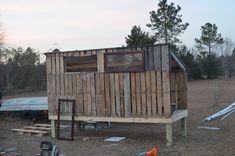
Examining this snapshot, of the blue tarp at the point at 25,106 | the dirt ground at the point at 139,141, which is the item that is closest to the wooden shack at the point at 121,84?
the dirt ground at the point at 139,141

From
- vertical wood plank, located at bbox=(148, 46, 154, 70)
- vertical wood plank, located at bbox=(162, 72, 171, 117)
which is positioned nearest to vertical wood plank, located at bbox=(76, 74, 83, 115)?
vertical wood plank, located at bbox=(148, 46, 154, 70)

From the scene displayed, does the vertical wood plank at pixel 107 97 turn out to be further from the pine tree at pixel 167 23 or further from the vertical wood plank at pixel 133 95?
the pine tree at pixel 167 23

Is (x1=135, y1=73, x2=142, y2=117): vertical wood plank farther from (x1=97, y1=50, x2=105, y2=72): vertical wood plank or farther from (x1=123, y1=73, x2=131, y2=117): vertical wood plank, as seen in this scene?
(x1=97, y1=50, x2=105, y2=72): vertical wood plank

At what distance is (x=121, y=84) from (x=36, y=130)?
3.82m

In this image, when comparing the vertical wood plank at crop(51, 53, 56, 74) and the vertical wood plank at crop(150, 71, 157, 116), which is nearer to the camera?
the vertical wood plank at crop(150, 71, 157, 116)

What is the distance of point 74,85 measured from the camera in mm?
11695

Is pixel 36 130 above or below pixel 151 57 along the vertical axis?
below

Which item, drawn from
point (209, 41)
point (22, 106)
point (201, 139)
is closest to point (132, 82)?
point (201, 139)

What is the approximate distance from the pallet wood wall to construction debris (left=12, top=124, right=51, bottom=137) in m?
0.92

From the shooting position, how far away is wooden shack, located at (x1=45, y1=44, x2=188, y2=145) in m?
10.4

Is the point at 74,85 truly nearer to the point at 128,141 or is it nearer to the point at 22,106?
the point at 128,141

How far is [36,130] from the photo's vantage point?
1304cm

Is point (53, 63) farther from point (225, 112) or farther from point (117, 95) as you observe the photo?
point (225, 112)

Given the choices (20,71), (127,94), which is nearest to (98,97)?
(127,94)
